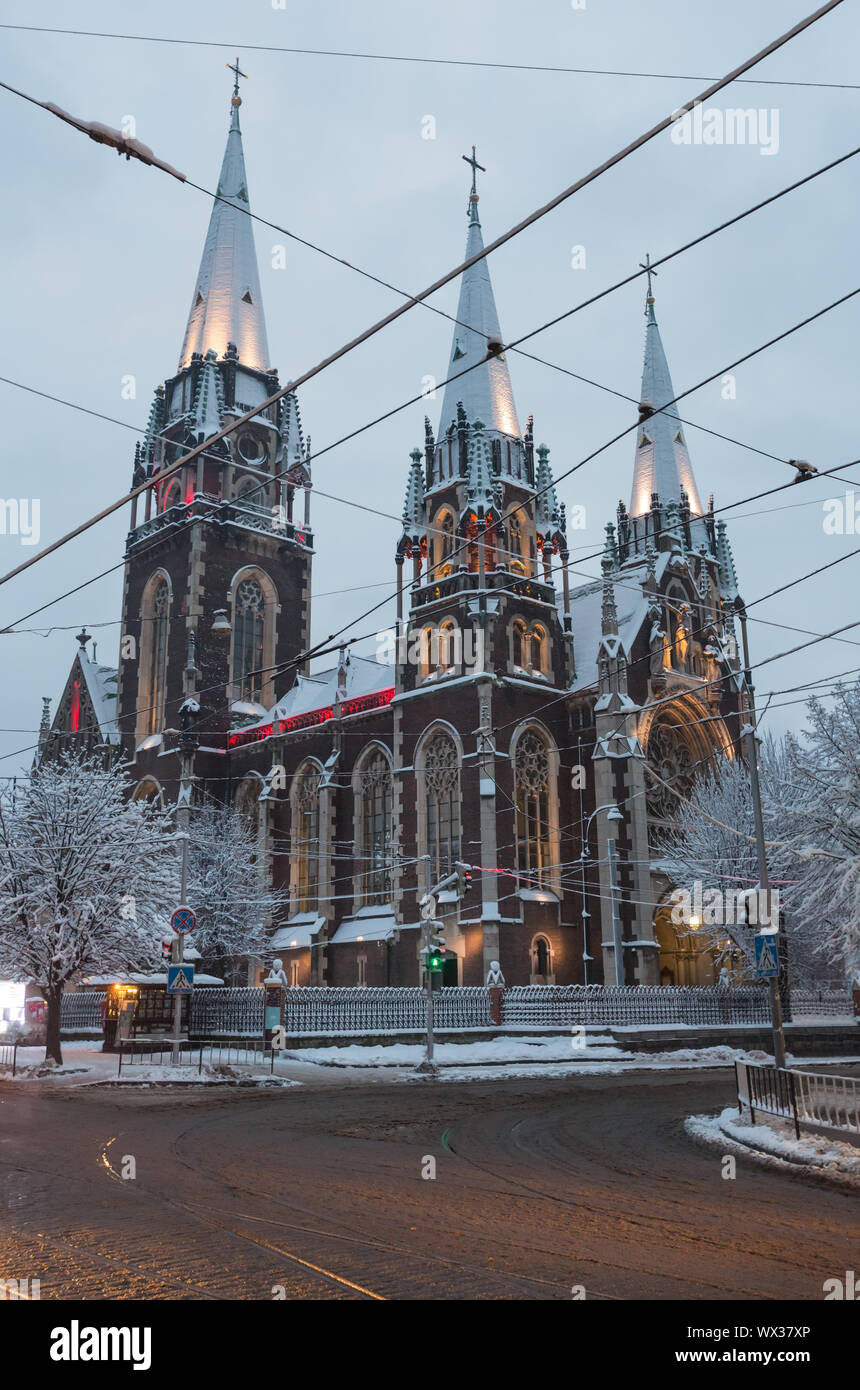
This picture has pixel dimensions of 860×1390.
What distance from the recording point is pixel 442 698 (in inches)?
1775

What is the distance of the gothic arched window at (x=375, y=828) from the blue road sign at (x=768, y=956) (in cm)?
2879

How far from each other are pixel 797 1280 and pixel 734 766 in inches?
1624

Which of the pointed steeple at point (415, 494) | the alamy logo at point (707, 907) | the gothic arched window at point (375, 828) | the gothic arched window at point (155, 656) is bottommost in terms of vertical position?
the alamy logo at point (707, 907)

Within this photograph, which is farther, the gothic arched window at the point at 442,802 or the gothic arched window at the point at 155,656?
the gothic arched window at the point at 155,656

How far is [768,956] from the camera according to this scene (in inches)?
733

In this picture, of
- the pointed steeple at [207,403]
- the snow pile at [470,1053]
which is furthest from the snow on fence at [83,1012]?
the pointed steeple at [207,403]

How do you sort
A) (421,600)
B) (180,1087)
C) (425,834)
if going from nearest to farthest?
(180,1087) → (425,834) → (421,600)

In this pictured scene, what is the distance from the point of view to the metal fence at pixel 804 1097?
1338 centimetres

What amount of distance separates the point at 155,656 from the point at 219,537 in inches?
272

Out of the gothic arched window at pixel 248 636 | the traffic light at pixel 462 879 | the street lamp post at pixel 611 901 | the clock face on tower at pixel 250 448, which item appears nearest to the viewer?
the traffic light at pixel 462 879

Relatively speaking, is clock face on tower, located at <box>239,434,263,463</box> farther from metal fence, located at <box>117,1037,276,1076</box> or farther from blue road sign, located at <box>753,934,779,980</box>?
blue road sign, located at <box>753,934,779,980</box>

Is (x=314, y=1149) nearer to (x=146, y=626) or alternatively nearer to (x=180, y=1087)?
(x=180, y=1087)
